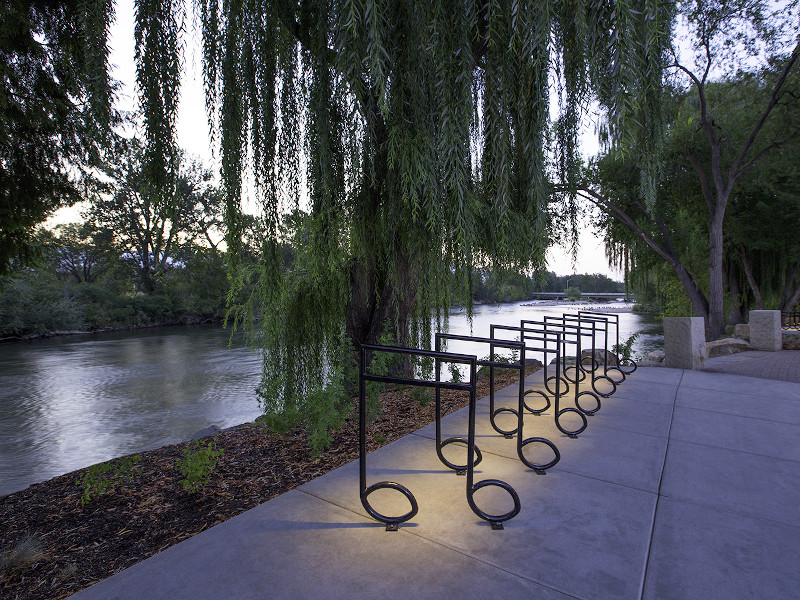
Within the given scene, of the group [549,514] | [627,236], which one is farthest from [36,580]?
[627,236]

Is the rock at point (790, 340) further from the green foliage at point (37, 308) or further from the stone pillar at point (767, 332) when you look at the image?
the green foliage at point (37, 308)

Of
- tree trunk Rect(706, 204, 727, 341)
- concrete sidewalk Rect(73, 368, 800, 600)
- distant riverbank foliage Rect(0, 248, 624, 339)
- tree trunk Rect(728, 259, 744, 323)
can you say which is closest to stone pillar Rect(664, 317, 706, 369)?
concrete sidewalk Rect(73, 368, 800, 600)

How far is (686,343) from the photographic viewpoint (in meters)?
7.00

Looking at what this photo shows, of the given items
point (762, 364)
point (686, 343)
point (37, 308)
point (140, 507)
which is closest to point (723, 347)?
point (762, 364)

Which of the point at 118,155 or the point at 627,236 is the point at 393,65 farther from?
the point at 627,236

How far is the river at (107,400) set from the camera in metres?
7.48

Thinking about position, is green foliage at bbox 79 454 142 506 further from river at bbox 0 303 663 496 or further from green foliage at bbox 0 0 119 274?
river at bbox 0 303 663 496

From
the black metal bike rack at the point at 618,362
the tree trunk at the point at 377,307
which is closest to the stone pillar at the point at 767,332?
the black metal bike rack at the point at 618,362

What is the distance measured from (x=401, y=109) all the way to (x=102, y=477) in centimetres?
354

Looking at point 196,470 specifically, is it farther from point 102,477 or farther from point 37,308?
point 37,308

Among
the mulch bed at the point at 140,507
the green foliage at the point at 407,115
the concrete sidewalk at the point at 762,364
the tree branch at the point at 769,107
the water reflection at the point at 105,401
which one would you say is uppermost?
the tree branch at the point at 769,107

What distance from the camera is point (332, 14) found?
10.1 ft

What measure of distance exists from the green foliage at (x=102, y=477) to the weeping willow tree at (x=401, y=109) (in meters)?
1.44

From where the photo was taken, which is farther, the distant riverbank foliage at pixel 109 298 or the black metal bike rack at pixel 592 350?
the distant riverbank foliage at pixel 109 298
